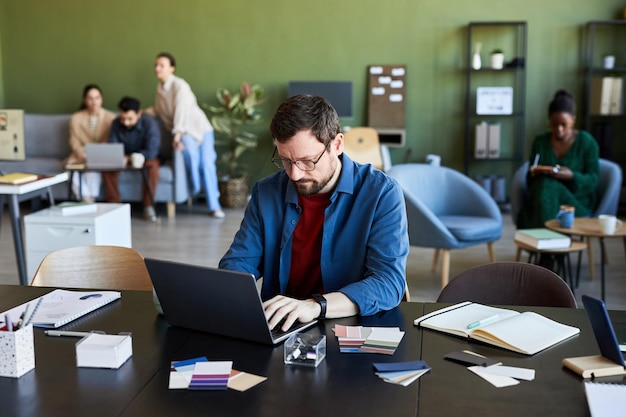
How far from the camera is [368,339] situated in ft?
6.33

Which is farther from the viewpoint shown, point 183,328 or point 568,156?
point 568,156

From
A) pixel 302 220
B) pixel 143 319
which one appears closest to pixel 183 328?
pixel 143 319

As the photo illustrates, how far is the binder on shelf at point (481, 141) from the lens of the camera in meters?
8.00

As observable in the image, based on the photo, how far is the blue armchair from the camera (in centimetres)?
480

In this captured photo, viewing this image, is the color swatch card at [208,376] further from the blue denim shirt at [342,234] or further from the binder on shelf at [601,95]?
the binder on shelf at [601,95]

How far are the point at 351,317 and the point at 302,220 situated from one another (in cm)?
45

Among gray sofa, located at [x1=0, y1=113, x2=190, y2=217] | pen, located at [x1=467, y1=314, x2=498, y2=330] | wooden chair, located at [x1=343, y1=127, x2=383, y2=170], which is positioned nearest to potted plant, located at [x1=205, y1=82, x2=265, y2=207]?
gray sofa, located at [x1=0, y1=113, x2=190, y2=217]

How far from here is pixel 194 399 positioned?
1.63 m

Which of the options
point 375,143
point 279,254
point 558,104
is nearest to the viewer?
point 279,254

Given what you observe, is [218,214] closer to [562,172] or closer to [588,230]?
[562,172]

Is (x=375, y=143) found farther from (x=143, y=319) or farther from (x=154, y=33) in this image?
(x=143, y=319)

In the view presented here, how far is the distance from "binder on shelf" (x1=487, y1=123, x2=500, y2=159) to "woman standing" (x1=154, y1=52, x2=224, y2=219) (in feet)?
9.27

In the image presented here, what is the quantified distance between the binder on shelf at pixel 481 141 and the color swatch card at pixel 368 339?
6243 millimetres

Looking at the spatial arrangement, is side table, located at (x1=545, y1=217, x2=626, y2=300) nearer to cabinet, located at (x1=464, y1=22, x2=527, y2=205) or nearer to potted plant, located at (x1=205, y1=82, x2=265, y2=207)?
cabinet, located at (x1=464, y1=22, x2=527, y2=205)
